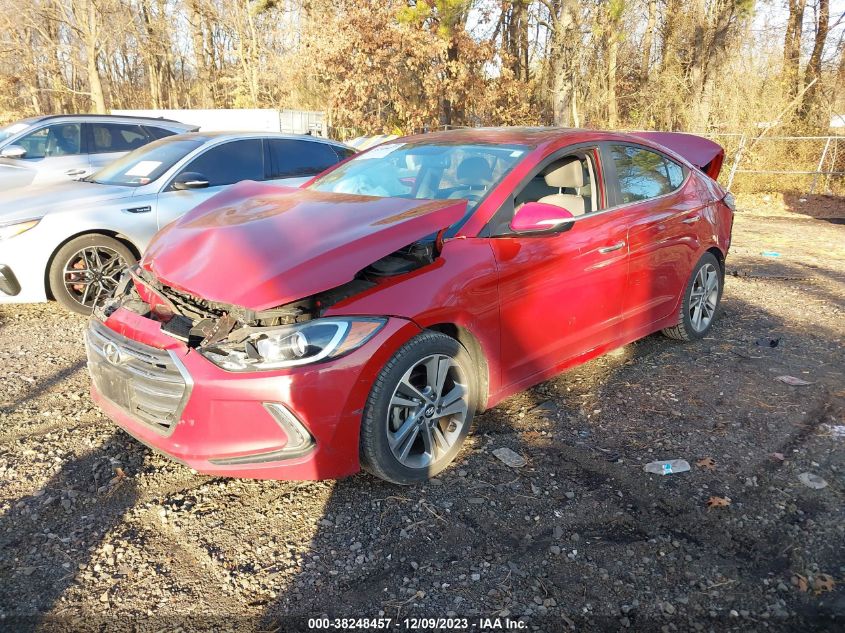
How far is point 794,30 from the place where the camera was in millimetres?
20000

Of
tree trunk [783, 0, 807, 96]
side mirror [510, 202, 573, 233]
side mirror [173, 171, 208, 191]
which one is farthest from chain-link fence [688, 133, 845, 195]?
side mirror [510, 202, 573, 233]

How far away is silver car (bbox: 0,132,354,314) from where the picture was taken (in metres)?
5.39

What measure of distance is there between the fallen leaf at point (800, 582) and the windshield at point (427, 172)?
227 centimetres

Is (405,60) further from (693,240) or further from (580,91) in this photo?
(693,240)

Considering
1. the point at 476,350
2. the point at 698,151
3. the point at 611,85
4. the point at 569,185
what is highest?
the point at 611,85

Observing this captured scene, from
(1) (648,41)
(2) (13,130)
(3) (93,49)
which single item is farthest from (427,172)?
(3) (93,49)

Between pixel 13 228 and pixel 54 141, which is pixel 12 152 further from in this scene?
pixel 13 228

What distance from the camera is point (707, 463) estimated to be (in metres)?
3.38

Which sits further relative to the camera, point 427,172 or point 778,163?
point 778,163

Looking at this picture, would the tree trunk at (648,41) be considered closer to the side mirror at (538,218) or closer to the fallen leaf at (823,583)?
the side mirror at (538,218)

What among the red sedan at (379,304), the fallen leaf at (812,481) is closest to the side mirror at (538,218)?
the red sedan at (379,304)

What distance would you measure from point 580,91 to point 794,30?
678cm

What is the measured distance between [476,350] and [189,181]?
392 cm

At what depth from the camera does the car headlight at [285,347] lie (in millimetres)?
2682
